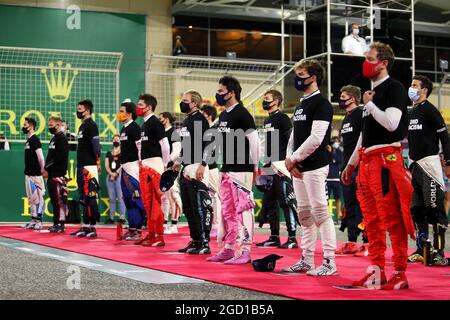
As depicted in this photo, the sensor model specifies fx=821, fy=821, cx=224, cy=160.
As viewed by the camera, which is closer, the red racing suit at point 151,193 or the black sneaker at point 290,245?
the red racing suit at point 151,193

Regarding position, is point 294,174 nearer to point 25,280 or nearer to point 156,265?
point 156,265

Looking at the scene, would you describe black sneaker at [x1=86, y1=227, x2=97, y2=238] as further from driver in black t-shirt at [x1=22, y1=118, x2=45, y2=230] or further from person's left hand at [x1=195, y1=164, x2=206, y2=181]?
person's left hand at [x1=195, y1=164, x2=206, y2=181]

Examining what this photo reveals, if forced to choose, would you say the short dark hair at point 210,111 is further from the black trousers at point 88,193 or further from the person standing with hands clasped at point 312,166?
the person standing with hands clasped at point 312,166

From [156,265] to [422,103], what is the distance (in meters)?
3.69

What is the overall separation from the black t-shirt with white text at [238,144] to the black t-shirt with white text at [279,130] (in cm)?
233

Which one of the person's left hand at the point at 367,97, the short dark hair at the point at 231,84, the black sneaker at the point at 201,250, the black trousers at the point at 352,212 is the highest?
the short dark hair at the point at 231,84

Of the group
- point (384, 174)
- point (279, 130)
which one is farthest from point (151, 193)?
point (384, 174)

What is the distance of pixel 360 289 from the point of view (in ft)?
22.9

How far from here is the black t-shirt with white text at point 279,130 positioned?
1173 cm

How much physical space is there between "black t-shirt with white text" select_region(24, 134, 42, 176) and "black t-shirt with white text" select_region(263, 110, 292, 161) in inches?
219

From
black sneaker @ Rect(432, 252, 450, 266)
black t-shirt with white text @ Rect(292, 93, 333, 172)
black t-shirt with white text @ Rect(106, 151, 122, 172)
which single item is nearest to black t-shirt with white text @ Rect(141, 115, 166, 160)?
black t-shirt with white text @ Rect(292, 93, 333, 172)

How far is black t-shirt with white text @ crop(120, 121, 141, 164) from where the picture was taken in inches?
489

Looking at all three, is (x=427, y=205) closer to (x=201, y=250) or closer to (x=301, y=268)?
(x=301, y=268)

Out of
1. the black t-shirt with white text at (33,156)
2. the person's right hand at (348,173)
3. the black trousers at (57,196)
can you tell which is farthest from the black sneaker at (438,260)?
the black t-shirt with white text at (33,156)
